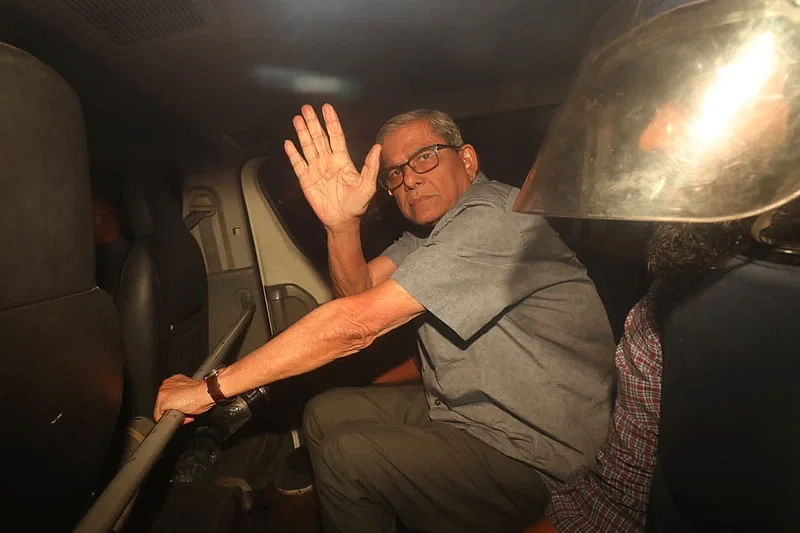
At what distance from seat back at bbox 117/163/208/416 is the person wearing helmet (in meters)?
1.53

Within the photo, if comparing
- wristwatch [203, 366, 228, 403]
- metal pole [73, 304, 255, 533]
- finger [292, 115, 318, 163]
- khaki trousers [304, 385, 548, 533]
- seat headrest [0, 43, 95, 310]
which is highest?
finger [292, 115, 318, 163]

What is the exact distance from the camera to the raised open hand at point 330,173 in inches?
56.2

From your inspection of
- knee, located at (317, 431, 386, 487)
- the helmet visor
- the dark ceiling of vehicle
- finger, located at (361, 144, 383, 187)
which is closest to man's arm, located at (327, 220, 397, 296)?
finger, located at (361, 144, 383, 187)

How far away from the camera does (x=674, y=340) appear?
777 mm

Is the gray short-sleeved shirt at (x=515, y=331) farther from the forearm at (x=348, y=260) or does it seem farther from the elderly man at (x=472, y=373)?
the forearm at (x=348, y=260)

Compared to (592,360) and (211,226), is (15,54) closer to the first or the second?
(592,360)

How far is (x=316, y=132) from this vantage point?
146 centimetres

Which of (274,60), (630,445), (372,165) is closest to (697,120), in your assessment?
(630,445)

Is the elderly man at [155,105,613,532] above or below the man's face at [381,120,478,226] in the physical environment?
below

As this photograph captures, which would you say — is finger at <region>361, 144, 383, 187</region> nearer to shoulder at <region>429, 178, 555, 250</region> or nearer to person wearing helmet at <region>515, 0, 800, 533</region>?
shoulder at <region>429, 178, 555, 250</region>

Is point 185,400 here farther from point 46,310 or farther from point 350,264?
point 350,264

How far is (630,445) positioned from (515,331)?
1.30 ft

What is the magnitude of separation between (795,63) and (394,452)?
1.19m

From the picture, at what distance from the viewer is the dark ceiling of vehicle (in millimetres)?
1308
